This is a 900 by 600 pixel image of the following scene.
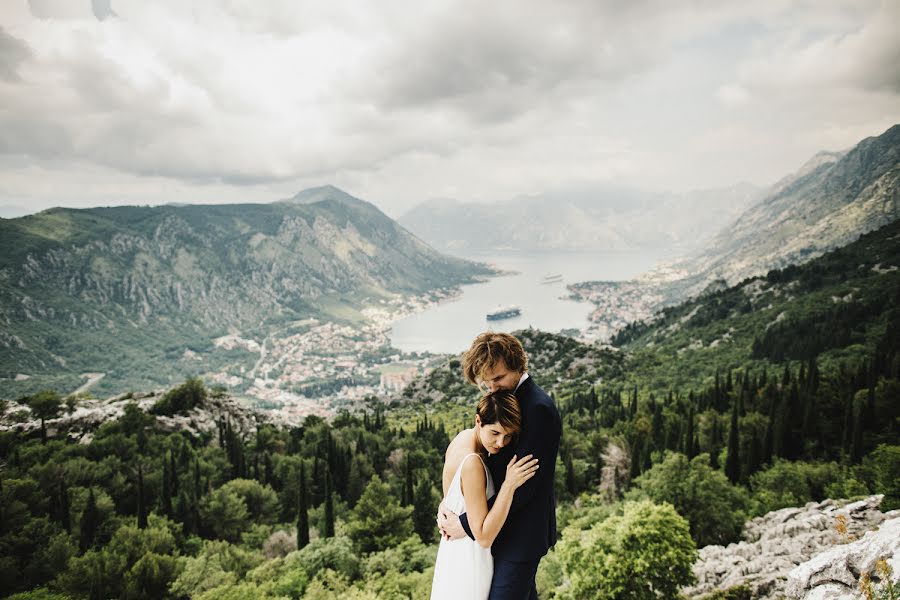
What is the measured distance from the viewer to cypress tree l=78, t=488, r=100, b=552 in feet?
102

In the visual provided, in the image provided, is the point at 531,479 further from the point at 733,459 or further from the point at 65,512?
the point at 65,512

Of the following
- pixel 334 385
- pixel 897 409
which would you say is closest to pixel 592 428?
pixel 897 409

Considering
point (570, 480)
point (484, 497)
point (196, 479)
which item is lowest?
point (570, 480)

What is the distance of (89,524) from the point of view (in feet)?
105

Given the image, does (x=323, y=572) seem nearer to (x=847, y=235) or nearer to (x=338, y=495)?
(x=338, y=495)

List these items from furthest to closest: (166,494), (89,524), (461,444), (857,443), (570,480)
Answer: (570,480)
(166,494)
(89,524)
(857,443)
(461,444)

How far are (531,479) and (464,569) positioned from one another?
0.99 meters

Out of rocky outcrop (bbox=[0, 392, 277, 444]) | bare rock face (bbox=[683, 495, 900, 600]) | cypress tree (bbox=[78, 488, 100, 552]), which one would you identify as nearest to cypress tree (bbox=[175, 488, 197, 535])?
cypress tree (bbox=[78, 488, 100, 552])

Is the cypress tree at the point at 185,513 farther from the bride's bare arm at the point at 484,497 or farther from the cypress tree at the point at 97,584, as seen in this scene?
the bride's bare arm at the point at 484,497

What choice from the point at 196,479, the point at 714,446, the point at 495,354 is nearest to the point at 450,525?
the point at 495,354

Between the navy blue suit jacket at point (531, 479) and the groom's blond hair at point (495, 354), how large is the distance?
0.85 feet

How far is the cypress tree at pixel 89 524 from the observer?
3107 cm

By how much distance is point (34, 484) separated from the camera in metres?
34.4

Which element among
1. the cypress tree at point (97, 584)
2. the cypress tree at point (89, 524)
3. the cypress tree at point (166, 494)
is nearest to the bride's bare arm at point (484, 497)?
the cypress tree at point (97, 584)
